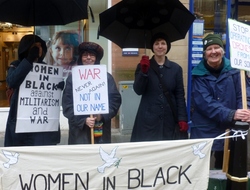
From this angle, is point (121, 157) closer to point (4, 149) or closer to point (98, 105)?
point (98, 105)

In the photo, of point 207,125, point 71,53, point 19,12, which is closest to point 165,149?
point 207,125

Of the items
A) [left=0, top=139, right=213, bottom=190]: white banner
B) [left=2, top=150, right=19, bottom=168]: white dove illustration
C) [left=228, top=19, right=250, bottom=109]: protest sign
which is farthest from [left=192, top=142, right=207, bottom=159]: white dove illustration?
[left=2, top=150, right=19, bottom=168]: white dove illustration

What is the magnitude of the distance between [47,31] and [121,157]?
5.25m

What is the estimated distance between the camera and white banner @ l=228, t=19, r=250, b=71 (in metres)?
3.82

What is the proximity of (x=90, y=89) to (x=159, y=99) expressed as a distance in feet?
2.53

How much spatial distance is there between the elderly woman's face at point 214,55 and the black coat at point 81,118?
1.04 metres

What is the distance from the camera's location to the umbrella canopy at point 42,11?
15.6 ft

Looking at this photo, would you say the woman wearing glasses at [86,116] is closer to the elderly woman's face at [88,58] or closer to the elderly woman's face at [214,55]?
the elderly woman's face at [88,58]

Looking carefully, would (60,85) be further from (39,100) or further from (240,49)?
(240,49)

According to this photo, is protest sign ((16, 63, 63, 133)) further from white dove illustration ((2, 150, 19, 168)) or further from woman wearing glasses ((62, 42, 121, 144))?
white dove illustration ((2, 150, 19, 168))

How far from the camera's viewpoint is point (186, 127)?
447 cm

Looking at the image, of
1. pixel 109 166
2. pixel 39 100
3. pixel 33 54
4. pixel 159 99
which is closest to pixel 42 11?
pixel 33 54

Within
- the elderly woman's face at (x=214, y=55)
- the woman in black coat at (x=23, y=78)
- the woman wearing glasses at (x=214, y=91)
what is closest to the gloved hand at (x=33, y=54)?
the woman in black coat at (x=23, y=78)

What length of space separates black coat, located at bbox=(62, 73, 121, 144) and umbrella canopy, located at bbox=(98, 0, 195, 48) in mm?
812
